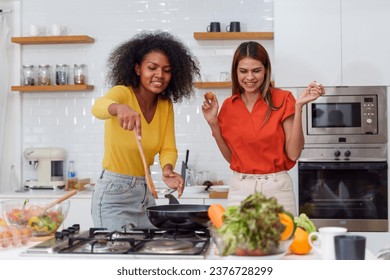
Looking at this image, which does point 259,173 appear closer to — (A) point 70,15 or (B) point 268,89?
(B) point 268,89

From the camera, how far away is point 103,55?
13.2 feet

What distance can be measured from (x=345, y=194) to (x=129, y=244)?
2.21 m

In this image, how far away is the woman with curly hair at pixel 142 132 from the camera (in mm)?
2195

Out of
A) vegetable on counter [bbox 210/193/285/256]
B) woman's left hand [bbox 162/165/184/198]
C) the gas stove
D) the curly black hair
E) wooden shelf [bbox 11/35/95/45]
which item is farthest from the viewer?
wooden shelf [bbox 11/35/95/45]

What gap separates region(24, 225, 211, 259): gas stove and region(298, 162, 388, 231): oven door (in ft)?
5.99

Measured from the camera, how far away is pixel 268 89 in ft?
7.91

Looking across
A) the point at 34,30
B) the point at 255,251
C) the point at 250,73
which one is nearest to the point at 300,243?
the point at 255,251

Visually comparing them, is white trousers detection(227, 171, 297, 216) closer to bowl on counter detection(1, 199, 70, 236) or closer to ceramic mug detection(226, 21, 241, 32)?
bowl on counter detection(1, 199, 70, 236)

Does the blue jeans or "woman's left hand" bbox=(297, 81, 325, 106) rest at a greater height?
"woman's left hand" bbox=(297, 81, 325, 106)

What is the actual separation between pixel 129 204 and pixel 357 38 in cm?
198

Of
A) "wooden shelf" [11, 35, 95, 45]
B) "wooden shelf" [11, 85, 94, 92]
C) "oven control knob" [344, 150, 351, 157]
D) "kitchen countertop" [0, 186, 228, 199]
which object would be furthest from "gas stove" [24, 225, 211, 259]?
"wooden shelf" [11, 35, 95, 45]

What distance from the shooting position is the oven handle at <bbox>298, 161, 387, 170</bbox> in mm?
3439

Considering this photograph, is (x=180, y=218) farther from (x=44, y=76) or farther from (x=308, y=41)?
(x=44, y=76)
